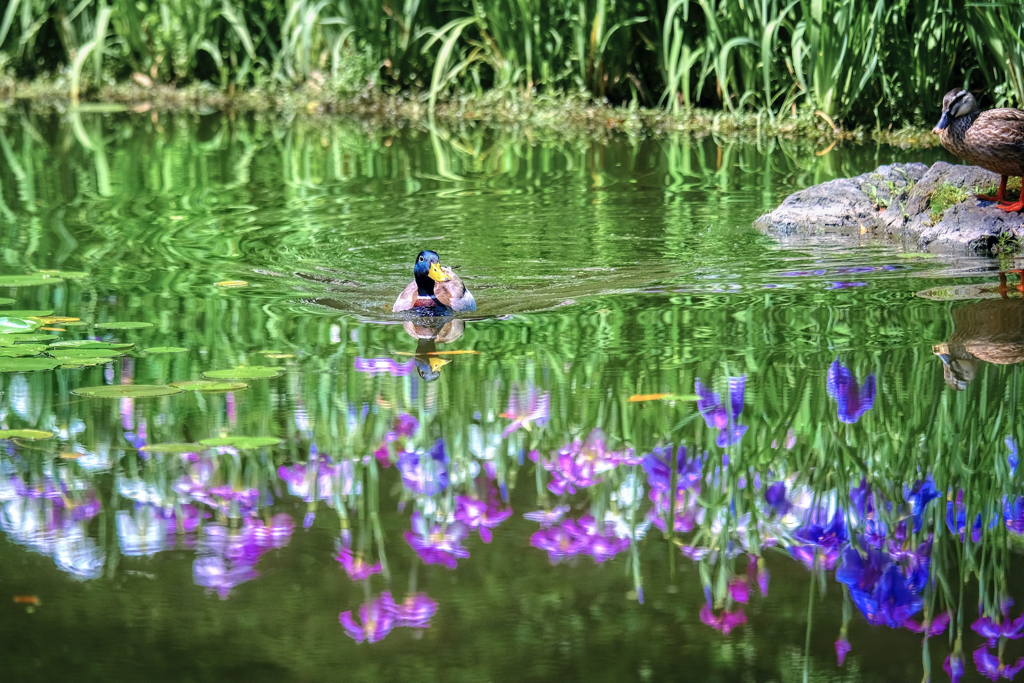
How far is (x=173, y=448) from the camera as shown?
3541 millimetres

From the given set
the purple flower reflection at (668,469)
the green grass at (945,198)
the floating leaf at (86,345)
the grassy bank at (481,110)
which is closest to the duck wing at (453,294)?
the floating leaf at (86,345)

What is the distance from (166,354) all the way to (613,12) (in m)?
7.45

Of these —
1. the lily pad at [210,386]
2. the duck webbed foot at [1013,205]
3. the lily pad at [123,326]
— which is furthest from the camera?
the duck webbed foot at [1013,205]

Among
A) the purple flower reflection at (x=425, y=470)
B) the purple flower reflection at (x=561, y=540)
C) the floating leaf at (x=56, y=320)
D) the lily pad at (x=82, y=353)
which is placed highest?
the floating leaf at (x=56, y=320)

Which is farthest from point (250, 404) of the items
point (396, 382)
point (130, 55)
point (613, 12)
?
point (130, 55)

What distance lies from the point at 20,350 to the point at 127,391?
2.16ft

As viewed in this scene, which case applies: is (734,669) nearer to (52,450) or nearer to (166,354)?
(52,450)

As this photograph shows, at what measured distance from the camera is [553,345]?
452 cm

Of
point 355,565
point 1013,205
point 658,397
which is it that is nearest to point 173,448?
point 355,565

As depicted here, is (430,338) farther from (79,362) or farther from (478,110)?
(478,110)

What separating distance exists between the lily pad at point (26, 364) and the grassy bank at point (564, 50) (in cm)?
603

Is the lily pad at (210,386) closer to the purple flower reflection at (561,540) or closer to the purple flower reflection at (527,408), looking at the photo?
the purple flower reflection at (527,408)

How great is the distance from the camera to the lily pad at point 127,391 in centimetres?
395

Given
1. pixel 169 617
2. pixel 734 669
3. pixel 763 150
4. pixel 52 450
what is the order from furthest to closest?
1. pixel 763 150
2. pixel 52 450
3. pixel 169 617
4. pixel 734 669
